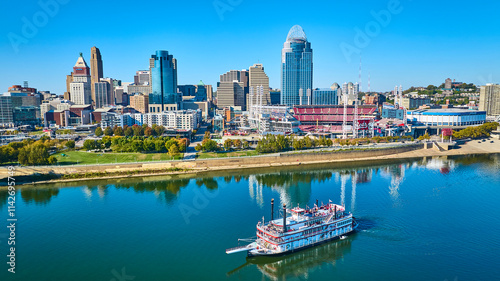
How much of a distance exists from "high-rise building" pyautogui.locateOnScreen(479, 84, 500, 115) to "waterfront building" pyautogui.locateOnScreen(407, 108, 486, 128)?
63.7 ft

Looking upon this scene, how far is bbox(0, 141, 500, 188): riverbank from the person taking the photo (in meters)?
37.2

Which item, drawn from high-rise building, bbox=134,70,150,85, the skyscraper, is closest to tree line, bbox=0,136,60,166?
the skyscraper

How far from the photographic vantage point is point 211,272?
60.9ft

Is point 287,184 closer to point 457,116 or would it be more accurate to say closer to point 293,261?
point 293,261

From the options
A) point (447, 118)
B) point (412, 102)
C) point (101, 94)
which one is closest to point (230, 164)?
point (447, 118)

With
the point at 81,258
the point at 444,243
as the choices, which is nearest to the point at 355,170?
the point at 444,243

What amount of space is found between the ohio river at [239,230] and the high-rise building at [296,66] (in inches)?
2705

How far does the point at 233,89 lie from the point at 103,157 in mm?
76862

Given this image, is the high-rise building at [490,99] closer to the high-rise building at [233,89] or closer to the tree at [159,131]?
the high-rise building at [233,89]

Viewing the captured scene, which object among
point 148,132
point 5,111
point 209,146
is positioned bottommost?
point 209,146

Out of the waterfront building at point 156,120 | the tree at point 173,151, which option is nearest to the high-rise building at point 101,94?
the waterfront building at point 156,120

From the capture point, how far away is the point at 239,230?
23125 mm

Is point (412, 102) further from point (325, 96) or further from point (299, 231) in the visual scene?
point (299, 231)

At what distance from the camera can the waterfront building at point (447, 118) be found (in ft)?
230
